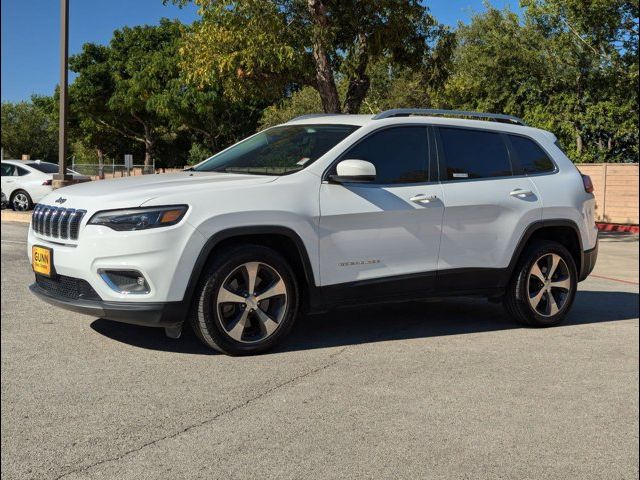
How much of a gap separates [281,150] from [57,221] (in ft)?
5.60

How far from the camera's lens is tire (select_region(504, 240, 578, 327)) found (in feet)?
19.2

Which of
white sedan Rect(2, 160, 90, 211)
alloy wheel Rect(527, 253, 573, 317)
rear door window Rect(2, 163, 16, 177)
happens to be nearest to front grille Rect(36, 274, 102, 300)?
alloy wheel Rect(527, 253, 573, 317)

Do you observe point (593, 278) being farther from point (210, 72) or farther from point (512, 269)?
point (210, 72)

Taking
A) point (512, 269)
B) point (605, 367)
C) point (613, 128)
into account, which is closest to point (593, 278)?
point (512, 269)

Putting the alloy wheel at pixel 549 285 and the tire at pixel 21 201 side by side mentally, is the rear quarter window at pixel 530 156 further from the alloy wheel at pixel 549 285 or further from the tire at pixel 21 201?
the tire at pixel 21 201

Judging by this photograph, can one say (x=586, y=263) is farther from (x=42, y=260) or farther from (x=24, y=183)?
(x=24, y=183)

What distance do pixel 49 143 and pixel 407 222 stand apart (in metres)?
73.9

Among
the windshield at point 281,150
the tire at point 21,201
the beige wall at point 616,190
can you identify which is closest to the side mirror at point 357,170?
the windshield at point 281,150

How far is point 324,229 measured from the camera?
4832 millimetres

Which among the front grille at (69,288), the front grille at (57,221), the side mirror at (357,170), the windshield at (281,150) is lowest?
the front grille at (69,288)

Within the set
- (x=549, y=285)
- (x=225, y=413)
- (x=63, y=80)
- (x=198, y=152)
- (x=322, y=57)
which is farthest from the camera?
(x=198, y=152)

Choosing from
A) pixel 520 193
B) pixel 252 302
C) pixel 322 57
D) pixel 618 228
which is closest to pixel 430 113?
pixel 520 193

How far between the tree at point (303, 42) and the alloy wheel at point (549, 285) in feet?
29.8

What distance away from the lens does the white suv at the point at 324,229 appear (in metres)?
4.35
